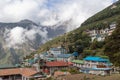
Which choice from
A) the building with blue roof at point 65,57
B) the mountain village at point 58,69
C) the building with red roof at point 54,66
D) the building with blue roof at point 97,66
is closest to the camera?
the mountain village at point 58,69

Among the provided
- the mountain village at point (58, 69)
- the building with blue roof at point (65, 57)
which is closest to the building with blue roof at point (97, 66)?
the mountain village at point (58, 69)

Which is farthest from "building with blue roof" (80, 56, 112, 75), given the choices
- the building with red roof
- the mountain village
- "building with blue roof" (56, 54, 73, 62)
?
"building with blue roof" (56, 54, 73, 62)

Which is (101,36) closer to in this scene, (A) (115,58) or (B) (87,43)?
(B) (87,43)

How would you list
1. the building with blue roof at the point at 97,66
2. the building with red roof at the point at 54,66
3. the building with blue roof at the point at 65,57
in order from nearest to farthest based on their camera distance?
the building with blue roof at the point at 97,66, the building with red roof at the point at 54,66, the building with blue roof at the point at 65,57

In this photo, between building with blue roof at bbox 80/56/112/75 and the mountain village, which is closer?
the mountain village

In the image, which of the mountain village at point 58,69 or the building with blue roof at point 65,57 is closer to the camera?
the mountain village at point 58,69

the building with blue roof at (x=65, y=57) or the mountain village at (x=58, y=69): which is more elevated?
the building with blue roof at (x=65, y=57)

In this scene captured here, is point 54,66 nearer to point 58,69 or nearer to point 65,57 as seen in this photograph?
point 58,69

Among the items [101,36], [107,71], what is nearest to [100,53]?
[107,71]

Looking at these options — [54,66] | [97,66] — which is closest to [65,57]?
[54,66]

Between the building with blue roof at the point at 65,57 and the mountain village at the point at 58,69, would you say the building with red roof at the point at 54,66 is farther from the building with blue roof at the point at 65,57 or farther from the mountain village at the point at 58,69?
the building with blue roof at the point at 65,57

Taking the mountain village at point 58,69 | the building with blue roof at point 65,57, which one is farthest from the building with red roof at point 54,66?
the building with blue roof at point 65,57

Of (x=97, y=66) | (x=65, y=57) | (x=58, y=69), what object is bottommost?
(x=58, y=69)

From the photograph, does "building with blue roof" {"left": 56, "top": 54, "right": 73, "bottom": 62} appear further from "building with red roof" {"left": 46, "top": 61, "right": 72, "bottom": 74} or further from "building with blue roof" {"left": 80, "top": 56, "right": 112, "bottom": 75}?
"building with blue roof" {"left": 80, "top": 56, "right": 112, "bottom": 75}
